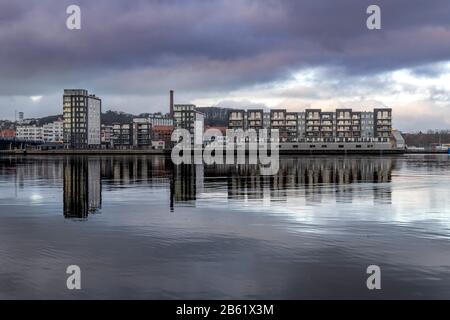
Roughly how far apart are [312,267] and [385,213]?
13596 mm

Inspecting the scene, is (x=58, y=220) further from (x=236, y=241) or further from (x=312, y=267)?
(x=312, y=267)

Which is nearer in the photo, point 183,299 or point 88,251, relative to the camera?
point 183,299

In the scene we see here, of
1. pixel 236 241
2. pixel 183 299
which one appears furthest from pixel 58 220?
pixel 183 299

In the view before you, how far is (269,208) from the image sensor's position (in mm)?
29797

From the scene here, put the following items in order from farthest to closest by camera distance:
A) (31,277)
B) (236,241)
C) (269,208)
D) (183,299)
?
(269,208), (236,241), (31,277), (183,299)

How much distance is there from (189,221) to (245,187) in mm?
20083

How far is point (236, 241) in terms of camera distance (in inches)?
773

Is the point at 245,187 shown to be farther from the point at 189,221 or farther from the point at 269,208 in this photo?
the point at 189,221

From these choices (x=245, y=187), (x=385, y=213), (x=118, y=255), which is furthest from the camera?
(x=245, y=187)

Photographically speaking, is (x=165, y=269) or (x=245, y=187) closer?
(x=165, y=269)
